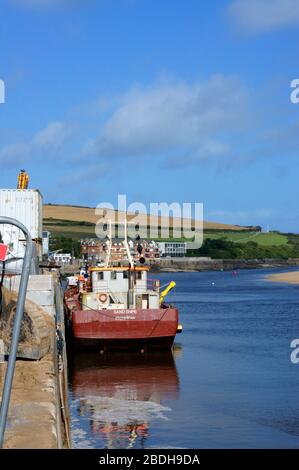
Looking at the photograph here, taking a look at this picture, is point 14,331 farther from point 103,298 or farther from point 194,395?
point 103,298

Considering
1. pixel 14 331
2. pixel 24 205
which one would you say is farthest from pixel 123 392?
pixel 24 205

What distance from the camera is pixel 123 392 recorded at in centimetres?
2800

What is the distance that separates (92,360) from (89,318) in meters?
1.84

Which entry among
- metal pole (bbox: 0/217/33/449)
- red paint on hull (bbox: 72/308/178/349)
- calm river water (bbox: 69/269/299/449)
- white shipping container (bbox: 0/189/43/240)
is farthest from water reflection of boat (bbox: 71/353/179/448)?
white shipping container (bbox: 0/189/43/240)

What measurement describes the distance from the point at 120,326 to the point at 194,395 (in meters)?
8.09

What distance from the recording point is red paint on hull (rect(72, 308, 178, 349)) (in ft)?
113

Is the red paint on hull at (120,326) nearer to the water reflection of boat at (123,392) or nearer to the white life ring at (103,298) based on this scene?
the water reflection of boat at (123,392)

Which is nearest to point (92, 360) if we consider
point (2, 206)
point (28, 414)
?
point (2, 206)

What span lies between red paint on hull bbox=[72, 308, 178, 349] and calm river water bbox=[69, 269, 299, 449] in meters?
0.78

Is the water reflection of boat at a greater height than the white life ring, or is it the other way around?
the white life ring

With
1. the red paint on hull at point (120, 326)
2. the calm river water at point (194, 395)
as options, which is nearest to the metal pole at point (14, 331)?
the calm river water at point (194, 395)

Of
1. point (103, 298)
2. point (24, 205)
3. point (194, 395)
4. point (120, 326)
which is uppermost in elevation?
point (24, 205)

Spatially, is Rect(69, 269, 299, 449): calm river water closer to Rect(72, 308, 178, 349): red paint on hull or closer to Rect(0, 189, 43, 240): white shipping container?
Rect(72, 308, 178, 349): red paint on hull

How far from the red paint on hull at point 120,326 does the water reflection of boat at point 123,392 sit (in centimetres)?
77
